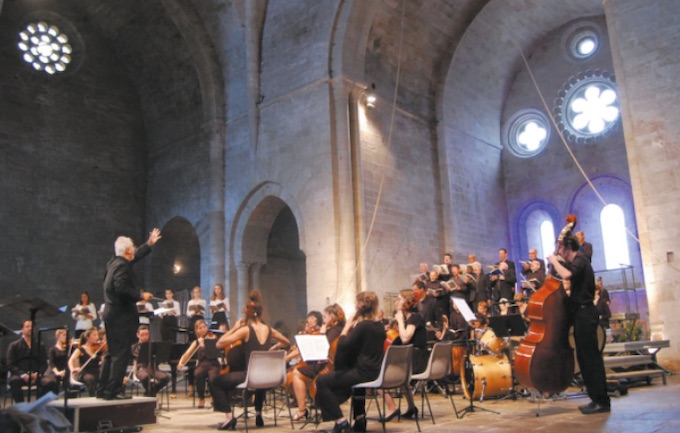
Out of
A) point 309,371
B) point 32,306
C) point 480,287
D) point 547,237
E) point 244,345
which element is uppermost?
point 547,237

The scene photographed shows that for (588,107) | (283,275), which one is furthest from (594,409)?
(283,275)

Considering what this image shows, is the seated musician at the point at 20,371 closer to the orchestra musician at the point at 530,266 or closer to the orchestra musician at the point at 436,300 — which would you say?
the orchestra musician at the point at 436,300

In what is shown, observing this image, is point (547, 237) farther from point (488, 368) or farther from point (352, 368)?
point (352, 368)

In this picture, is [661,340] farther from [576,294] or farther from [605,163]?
[605,163]

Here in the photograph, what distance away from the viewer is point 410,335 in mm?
7090

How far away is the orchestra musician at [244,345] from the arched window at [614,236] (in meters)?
13.1

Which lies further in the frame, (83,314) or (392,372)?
(83,314)

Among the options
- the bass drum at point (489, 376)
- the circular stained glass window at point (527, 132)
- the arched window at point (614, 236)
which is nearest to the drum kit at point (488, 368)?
the bass drum at point (489, 376)

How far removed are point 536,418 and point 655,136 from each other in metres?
6.74

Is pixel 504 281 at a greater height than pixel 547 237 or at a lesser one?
lesser

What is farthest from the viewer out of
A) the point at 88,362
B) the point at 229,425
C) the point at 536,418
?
the point at 88,362

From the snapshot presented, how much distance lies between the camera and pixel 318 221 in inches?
588

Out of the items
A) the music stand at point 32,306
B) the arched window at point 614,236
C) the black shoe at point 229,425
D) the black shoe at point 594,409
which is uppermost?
the arched window at point 614,236

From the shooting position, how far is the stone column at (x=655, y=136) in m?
10.6
